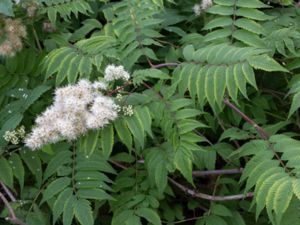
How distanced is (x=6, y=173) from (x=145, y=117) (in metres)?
0.74

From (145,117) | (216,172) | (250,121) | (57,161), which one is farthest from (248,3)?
(57,161)

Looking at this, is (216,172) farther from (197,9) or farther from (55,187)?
(197,9)

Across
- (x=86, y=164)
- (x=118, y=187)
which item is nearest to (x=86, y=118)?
(x=86, y=164)

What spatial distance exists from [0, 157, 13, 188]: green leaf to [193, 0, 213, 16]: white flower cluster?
59.6 inches

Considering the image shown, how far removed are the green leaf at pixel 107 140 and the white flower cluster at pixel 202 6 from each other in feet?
4.25

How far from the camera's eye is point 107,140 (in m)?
2.13

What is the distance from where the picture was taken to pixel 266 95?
3045 mm

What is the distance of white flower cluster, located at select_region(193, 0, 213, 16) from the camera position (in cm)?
311

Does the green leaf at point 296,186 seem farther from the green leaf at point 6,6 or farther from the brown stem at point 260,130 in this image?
the green leaf at point 6,6

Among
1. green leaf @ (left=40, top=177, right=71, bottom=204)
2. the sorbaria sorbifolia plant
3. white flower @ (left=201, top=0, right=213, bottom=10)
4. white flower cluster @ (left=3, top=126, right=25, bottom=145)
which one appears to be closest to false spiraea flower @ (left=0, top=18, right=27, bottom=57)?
the sorbaria sorbifolia plant

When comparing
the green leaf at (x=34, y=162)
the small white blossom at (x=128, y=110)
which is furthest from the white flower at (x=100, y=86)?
the green leaf at (x=34, y=162)

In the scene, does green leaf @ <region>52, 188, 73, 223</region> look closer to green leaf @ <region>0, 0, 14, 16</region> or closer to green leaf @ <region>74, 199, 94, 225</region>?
green leaf @ <region>74, 199, 94, 225</region>

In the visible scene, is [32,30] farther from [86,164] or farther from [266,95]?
[266,95]

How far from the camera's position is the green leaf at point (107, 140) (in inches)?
83.1
